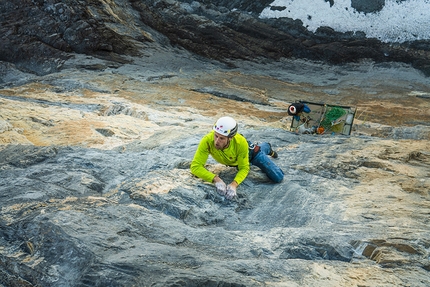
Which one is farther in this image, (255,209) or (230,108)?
(230,108)

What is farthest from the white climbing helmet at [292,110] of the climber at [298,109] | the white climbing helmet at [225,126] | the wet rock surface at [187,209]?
the white climbing helmet at [225,126]

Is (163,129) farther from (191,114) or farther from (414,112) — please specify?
(414,112)

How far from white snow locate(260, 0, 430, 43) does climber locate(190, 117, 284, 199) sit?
13.5 m

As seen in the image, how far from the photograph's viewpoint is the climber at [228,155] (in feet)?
15.7

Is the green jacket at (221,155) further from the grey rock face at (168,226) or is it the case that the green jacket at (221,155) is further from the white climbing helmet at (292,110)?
the white climbing helmet at (292,110)

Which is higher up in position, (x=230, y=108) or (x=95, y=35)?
(x=95, y=35)

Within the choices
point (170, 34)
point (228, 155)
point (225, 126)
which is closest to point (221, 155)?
point (228, 155)

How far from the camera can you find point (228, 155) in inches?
201

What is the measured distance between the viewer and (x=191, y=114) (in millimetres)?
10414

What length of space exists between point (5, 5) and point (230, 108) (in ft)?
32.4

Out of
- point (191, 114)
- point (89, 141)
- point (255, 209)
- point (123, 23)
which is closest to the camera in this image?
point (255, 209)

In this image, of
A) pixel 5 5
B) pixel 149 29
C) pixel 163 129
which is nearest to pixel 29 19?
pixel 5 5

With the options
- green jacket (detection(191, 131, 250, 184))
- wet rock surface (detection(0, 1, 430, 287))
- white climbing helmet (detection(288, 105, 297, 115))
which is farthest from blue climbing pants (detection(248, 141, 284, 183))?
white climbing helmet (detection(288, 105, 297, 115))

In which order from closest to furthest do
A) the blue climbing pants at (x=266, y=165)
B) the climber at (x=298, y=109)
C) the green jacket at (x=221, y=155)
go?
the green jacket at (x=221, y=155)
the blue climbing pants at (x=266, y=165)
the climber at (x=298, y=109)
